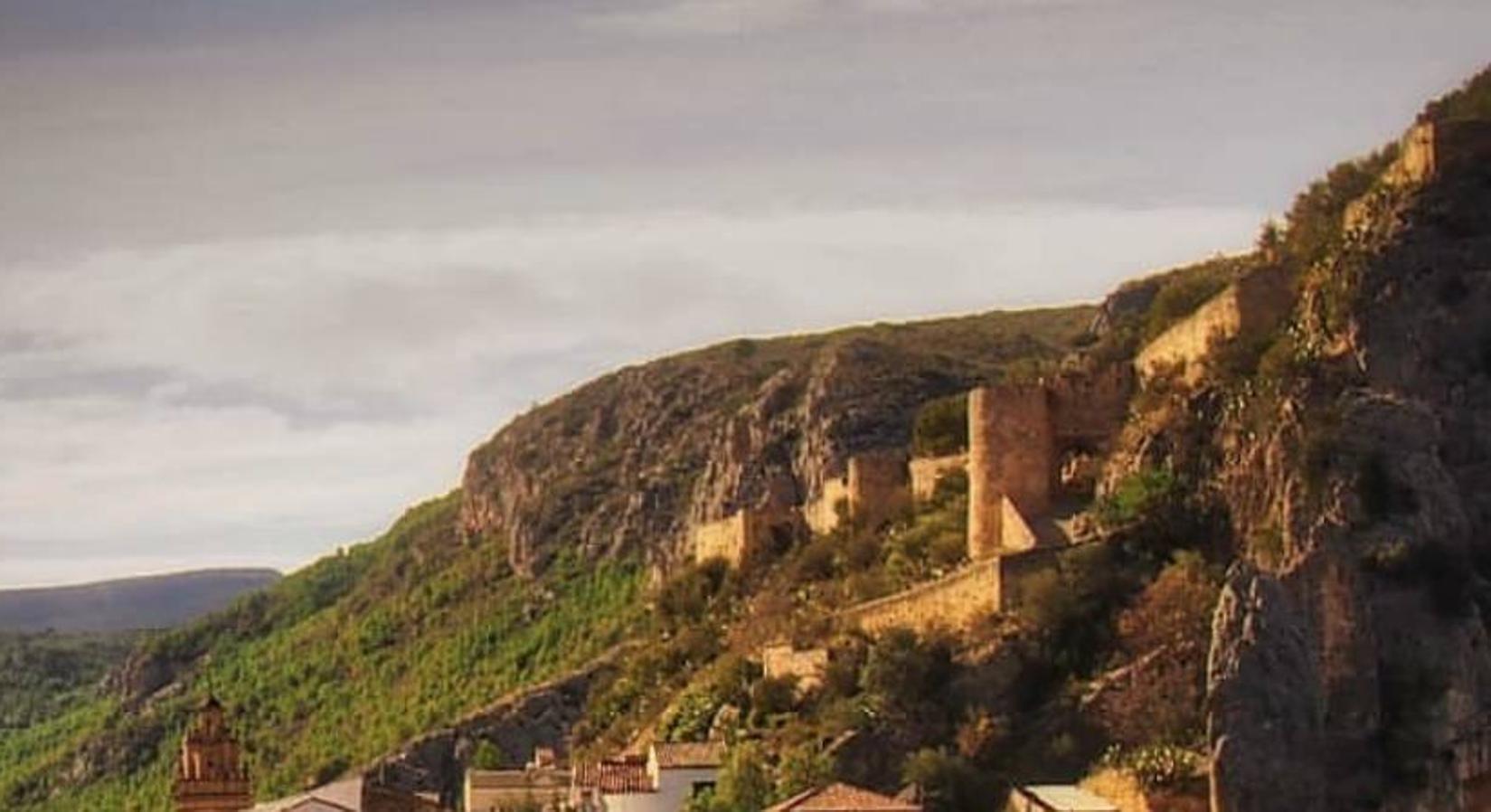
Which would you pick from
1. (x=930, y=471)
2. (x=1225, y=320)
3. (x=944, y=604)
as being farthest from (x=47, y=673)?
(x=1225, y=320)

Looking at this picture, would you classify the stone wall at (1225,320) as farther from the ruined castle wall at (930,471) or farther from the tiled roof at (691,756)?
the tiled roof at (691,756)

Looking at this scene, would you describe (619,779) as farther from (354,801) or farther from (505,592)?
(505,592)

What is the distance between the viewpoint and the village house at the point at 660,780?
191 ft

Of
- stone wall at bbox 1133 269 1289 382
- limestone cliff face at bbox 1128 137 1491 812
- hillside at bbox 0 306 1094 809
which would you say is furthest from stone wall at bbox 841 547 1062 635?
hillside at bbox 0 306 1094 809

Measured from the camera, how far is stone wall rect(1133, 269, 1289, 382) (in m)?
57.8

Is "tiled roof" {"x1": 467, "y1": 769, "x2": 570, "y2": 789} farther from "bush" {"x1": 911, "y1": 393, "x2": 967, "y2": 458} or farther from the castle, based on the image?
"bush" {"x1": 911, "y1": 393, "x2": 967, "y2": 458}

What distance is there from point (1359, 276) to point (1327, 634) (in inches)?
289

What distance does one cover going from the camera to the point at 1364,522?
174ft

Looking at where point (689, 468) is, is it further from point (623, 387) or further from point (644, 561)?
point (623, 387)

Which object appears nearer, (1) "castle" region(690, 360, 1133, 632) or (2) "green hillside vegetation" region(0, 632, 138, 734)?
(1) "castle" region(690, 360, 1133, 632)

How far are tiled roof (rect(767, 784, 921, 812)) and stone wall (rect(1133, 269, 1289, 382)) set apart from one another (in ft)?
38.5

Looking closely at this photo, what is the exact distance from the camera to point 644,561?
105938 millimetres

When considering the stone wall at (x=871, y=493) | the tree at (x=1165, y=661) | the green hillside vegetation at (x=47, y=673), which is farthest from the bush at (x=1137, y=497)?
the green hillside vegetation at (x=47, y=673)

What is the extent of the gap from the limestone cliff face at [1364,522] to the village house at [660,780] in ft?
29.3
